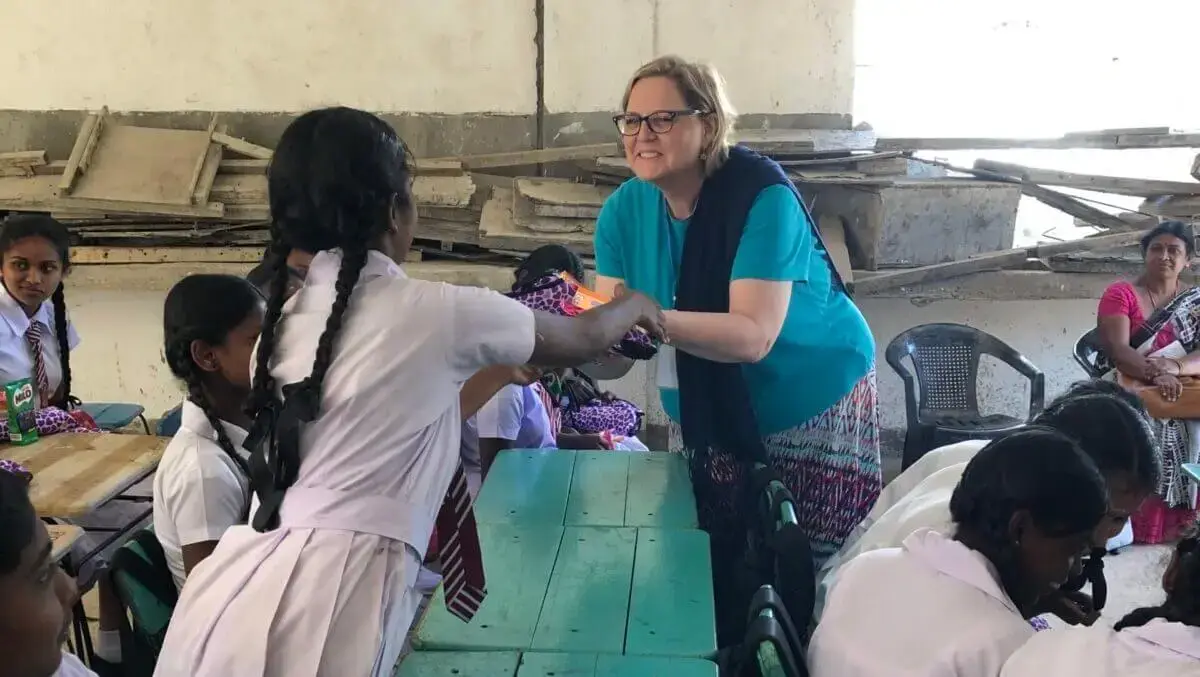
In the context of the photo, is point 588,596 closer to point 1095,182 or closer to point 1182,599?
point 1182,599

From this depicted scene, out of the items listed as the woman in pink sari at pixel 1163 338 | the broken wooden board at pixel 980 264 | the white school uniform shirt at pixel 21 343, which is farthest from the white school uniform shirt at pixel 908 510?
the white school uniform shirt at pixel 21 343

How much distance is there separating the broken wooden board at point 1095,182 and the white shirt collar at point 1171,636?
317cm

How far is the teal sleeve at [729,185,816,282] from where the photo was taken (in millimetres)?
1897

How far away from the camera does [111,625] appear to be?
205cm

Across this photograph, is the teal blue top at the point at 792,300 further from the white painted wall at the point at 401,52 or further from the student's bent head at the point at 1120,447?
the white painted wall at the point at 401,52

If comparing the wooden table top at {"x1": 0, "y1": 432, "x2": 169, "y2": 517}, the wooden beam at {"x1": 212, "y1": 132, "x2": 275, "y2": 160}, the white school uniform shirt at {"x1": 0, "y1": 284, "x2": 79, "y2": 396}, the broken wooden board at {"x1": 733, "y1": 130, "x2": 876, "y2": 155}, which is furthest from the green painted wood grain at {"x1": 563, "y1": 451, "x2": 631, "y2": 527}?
the wooden beam at {"x1": 212, "y1": 132, "x2": 275, "y2": 160}

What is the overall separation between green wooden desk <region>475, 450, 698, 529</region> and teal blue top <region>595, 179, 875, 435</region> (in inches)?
11.4

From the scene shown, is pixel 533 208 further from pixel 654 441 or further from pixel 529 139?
pixel 654 441

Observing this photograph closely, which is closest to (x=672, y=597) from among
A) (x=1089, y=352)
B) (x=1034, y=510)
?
(x=1034, y=510)

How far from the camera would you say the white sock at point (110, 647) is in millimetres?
2074

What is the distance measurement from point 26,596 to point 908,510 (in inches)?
58.1

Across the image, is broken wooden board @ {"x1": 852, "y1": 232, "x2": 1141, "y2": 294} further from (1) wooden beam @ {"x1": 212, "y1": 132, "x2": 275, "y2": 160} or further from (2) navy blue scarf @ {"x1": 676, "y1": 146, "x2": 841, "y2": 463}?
(1) wooden beam @ {"x1": 212, "y1": 132, "x2": 275, "y2": 160}

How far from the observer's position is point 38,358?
337 centimetres

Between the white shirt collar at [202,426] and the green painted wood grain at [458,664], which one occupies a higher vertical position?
the white shirt collar at [202,426]
